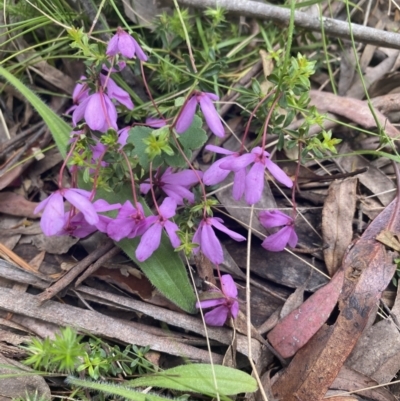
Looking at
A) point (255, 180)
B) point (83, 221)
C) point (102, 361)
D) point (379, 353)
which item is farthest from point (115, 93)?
point (379, 353)

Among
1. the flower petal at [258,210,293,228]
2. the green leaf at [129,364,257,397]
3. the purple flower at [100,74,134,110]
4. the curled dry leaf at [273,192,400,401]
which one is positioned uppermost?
the purple flower at [100,74,134,110]

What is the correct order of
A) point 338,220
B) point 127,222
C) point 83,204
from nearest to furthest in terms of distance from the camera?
point 83,204
point 127,222
point 338,220

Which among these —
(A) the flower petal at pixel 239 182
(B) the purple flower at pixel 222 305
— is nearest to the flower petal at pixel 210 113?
(A) the flower petal at pixel 239 182

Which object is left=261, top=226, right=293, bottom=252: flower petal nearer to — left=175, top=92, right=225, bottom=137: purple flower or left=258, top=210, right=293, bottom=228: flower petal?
left=258, top=210, right=293, bottom=228: flower petal

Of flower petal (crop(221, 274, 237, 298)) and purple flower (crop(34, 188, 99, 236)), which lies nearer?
purple flower (crop(34, 188, 99, 236))

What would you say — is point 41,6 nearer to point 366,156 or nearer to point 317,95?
point 317,95

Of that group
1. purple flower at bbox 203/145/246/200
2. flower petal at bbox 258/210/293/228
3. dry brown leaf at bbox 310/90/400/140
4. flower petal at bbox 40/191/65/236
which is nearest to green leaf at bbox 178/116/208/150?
purple flower at bbox 203/145/246/200

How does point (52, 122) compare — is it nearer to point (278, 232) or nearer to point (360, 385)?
point (278, 232)
